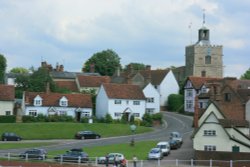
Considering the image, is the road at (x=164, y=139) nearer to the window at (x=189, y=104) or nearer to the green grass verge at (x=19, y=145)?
the green grass verge at (x=19, y=145)

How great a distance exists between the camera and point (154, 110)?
121 meters

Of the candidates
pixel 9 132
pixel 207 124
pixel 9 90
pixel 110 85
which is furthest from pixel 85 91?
pixel 207 124

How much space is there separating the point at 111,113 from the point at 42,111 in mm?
13519

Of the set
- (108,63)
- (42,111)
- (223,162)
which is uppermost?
(108,63)

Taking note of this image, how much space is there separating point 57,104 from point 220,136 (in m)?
46.7

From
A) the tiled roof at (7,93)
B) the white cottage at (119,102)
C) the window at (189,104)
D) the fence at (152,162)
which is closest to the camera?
the fence at (152,162)

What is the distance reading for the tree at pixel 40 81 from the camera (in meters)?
122

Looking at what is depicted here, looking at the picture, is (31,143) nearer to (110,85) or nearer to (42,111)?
(42,111)

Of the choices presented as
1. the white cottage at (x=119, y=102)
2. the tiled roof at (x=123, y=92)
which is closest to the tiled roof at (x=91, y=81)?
the tiled roof at (x=123, y=92)

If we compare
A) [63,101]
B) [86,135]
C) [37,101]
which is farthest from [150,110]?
[86,135]

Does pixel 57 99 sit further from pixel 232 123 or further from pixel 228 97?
pixel 232 123

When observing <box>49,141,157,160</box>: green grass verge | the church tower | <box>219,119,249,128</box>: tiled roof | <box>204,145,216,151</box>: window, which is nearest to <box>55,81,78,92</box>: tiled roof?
the church tower

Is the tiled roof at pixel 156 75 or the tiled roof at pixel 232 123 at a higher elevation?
the tiled roof at pixel 156 75

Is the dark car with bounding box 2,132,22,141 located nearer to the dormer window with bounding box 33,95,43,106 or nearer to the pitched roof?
the dormer window with bounding box 33,95,43,106
